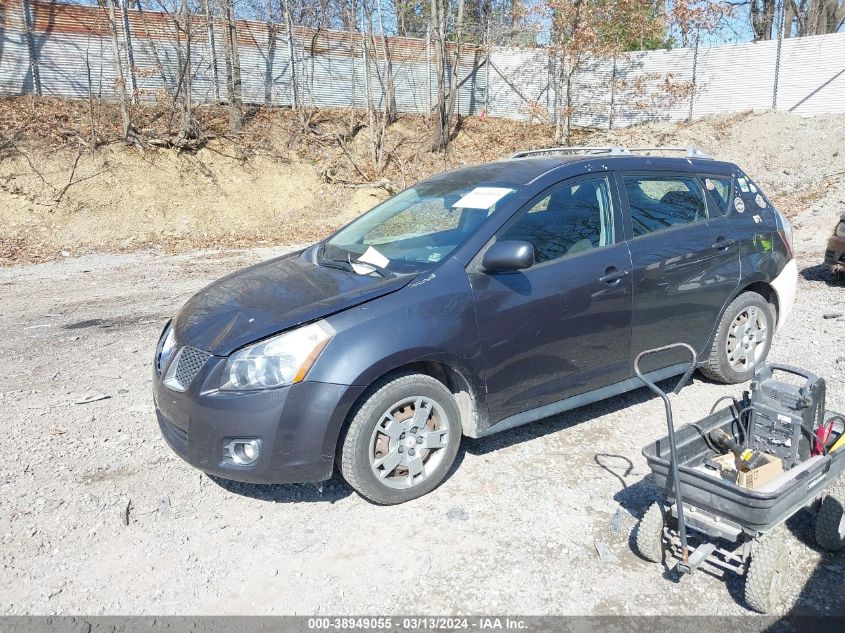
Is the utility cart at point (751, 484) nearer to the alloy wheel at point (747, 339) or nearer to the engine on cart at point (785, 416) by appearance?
the engine on cart at point (785, 416)

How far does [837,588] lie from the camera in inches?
124

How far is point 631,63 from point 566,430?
843 inches

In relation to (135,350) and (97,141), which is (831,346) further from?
(97,141)

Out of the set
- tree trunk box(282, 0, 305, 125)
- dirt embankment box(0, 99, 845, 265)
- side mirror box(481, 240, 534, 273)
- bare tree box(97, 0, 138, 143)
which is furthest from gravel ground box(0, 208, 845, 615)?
tree trunk box(282, 0, 305, 125)

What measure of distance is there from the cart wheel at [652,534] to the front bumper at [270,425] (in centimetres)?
151

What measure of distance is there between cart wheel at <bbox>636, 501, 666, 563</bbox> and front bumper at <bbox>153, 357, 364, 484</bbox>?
151cm

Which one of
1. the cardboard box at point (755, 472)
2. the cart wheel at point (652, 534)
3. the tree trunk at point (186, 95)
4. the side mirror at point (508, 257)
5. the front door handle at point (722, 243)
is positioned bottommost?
the cart wheel at point (652, 534)

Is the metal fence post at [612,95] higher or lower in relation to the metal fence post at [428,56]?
lower

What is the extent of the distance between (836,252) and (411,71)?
15.7 metres

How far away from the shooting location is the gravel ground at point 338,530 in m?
3.11

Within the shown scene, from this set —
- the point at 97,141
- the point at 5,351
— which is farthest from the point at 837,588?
the point at 97,141

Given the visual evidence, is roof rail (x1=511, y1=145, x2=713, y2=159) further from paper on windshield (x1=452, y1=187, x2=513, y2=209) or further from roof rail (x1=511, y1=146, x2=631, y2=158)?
paper on windshield (x1=452, y1=187, x2=513, y2=209)

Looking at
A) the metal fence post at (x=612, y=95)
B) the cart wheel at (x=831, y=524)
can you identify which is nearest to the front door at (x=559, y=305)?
the cart wheel at (x=831, y=524)

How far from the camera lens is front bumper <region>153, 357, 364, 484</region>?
3.44m
